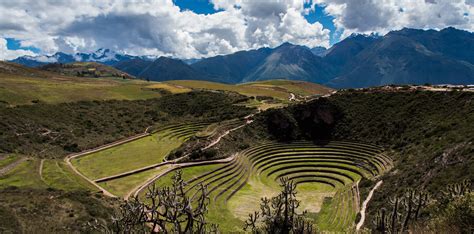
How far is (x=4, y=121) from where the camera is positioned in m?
58.9

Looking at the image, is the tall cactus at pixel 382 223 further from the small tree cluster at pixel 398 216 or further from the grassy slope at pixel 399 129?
the grassy slope at pixel 399 129

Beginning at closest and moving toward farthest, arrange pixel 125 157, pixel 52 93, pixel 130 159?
1. pixel 130 159
2. pixel 125 157
3. pixel 52 93

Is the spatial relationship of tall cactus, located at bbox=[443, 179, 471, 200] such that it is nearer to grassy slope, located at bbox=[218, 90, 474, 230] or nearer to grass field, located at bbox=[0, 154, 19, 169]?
grassy slope, located at bbox=[218, 90, 474, 230]

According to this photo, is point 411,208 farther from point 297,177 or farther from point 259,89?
point 259,89

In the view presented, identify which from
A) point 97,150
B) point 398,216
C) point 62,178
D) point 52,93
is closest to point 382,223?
point 398,216

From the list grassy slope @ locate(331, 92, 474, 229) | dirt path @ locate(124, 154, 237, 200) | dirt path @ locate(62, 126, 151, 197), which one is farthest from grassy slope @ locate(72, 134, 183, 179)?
grassy slope @ locate(331, 92, 474, 229)

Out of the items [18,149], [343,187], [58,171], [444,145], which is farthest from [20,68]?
[444,145]

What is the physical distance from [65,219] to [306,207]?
26.1 metres

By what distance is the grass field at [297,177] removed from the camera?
119 ft

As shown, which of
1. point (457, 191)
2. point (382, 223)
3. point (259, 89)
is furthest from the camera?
point (259, 89)

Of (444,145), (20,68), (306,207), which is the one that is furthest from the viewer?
(20,68)

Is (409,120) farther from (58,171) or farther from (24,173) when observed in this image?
(24,173)

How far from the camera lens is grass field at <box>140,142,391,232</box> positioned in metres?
36.2

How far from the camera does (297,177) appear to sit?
1934 inches
